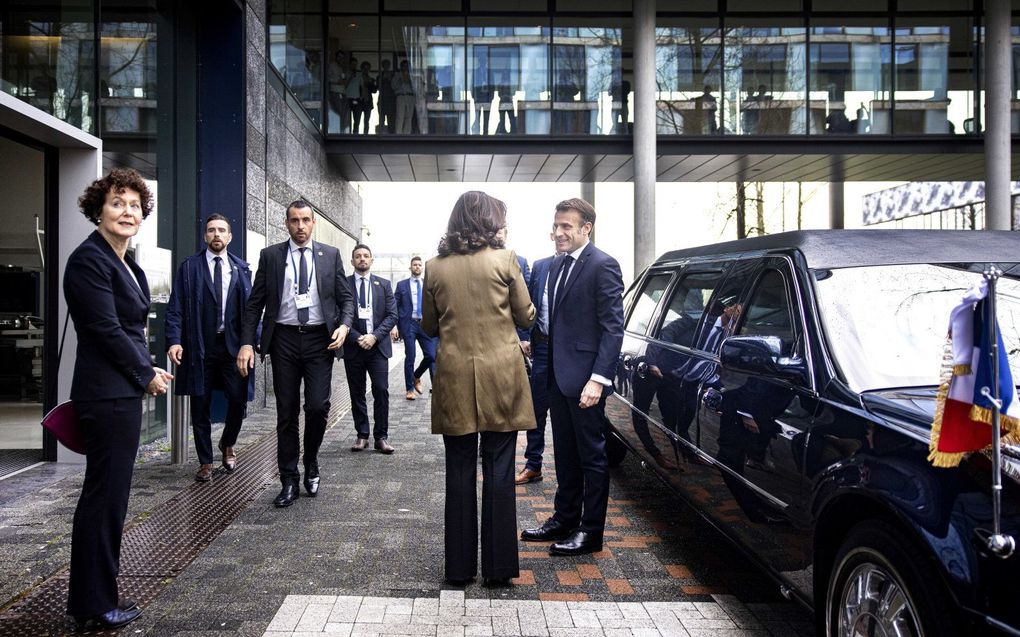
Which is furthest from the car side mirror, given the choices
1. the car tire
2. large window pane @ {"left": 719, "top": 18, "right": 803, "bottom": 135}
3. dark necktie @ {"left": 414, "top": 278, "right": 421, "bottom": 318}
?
large window pane @ {"left": 719, "top": 18, "right": 803, "bottom": 135}

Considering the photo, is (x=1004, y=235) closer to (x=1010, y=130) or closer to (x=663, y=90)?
(x=663, y=90)

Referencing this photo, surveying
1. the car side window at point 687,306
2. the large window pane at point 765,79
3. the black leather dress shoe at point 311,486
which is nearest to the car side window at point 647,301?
the car side window at point 687,306

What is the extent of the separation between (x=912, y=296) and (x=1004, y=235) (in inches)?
35.2

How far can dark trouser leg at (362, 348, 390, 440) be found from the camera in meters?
7.71

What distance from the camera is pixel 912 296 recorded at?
129 inches

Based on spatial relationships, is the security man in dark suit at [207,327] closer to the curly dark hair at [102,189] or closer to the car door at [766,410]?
the curly dark hair at [102,189]

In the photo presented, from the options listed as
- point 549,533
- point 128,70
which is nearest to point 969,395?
point 549,533

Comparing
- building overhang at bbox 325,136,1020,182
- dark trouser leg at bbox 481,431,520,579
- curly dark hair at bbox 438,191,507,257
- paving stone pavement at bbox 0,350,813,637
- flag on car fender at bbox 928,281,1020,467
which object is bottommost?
paving stone pavement at bbox 0,350,813,637

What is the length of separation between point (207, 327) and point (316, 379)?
131cm

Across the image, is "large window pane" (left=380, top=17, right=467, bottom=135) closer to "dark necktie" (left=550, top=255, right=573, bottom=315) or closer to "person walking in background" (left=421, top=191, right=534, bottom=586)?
"dark necktie" (left=550, top=255, right=573, bottom=315)

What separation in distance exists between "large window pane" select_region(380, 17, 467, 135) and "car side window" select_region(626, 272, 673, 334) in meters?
11.9

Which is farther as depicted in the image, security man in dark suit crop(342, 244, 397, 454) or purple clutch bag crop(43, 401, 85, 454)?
security man in dark suit crop(342, 244, 397, 454)

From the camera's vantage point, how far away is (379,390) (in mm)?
7766

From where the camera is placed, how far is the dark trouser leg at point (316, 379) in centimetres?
568
